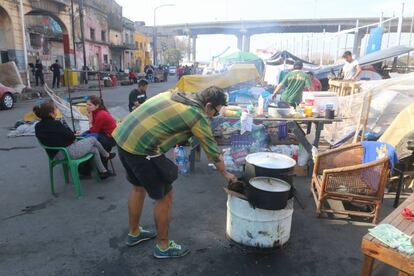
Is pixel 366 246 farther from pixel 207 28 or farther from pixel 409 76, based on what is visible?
pixel 207 28

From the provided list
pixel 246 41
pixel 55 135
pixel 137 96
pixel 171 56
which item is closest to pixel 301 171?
pixel 55 135

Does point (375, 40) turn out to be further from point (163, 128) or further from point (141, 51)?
point (141, 51)

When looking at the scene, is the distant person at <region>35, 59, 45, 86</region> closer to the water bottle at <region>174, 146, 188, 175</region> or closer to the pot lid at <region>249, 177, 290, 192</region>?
the water bottle at <region>174, 146, 188, 175</region>

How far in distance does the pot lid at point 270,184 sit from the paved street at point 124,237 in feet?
2.18

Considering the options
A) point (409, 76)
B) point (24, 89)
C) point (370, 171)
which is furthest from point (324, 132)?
point (24, 89)

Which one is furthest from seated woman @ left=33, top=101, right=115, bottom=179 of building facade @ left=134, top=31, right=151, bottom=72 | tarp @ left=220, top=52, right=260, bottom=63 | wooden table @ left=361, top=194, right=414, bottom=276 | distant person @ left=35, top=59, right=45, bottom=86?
building facade @ left=134, top=31, right=151, bottom=72

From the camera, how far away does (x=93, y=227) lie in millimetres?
3561

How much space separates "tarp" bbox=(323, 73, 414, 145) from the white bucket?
3.20 meters

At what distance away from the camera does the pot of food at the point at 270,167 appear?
3.26m

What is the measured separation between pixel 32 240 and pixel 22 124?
6084mm

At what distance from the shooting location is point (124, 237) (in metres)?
3.37

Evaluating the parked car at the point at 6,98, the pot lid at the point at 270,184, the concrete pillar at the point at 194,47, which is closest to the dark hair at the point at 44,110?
the pot lid at the point at 270,184

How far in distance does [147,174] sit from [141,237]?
0.87 metres

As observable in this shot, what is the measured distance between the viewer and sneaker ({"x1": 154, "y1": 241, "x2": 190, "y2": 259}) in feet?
9.82
